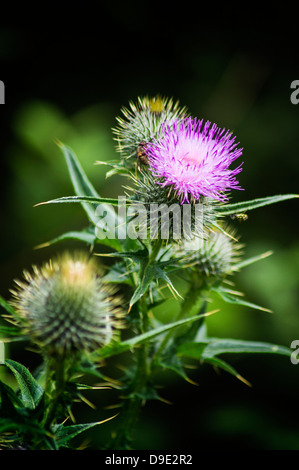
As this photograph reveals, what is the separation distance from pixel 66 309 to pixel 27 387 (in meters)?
0.39

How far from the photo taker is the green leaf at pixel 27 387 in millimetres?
2064

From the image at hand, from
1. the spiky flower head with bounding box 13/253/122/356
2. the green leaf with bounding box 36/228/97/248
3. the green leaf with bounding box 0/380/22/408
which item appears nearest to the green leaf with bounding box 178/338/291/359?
the spiky flower head with bounding box 13/253/122/356

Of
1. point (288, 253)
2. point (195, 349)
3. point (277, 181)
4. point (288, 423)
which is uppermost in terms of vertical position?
point (277, 181)

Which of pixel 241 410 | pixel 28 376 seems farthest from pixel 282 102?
pixel 28 376

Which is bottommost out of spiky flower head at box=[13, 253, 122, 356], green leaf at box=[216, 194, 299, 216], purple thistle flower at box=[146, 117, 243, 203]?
spiky flower head at box=[13, 253, 122, 356]

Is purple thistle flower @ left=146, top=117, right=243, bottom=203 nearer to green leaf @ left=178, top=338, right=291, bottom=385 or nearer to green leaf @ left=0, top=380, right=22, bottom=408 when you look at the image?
green leaf @ left=178, top=338, right=291, bottom=385

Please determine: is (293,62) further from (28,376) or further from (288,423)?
(28,376)

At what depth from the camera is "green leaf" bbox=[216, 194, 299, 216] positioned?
7.99ft

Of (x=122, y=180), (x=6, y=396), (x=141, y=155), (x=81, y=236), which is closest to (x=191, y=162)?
(x=141, y=155)

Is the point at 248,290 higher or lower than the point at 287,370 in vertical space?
higher

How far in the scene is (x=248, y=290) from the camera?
501 centimetres

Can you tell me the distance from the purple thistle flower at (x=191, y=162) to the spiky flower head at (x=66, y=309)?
2.08ft

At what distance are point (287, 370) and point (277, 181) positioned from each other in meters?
2.34

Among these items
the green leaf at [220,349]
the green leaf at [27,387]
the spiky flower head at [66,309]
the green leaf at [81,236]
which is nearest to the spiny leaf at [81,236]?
the green leaf at [81,236]
